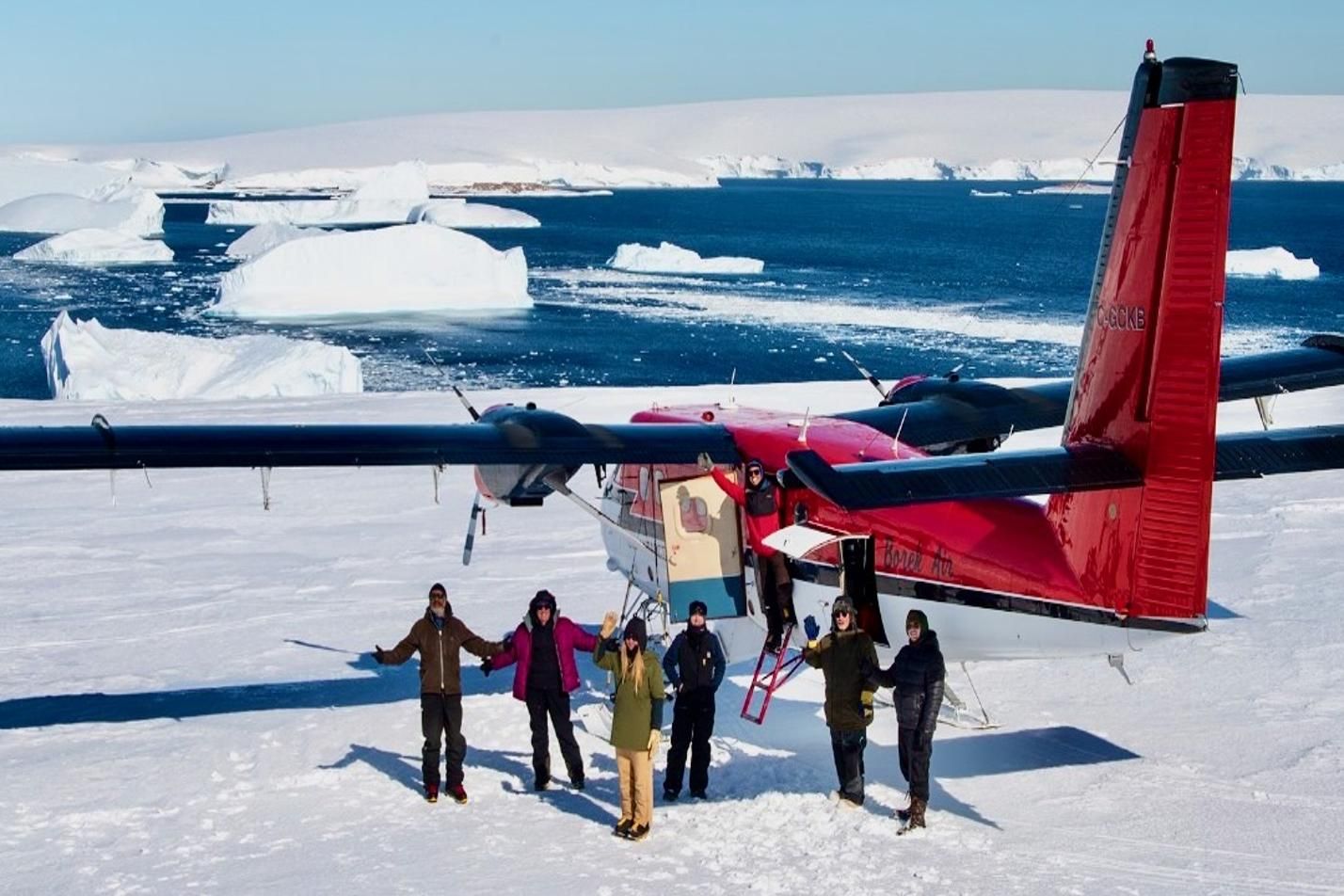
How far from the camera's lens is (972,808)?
9977 mm

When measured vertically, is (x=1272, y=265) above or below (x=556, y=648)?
above

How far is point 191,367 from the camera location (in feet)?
116

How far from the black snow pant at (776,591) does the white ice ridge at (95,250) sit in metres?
76.9

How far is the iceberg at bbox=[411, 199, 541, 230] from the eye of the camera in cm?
10456

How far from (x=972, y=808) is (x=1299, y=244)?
110 m

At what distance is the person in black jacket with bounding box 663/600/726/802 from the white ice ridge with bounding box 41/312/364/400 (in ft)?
84.0

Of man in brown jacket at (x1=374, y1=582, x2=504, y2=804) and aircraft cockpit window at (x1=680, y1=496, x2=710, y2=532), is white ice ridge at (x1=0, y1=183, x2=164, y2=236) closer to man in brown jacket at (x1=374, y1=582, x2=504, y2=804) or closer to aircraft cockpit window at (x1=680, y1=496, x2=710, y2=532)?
aircraft cockpit window at (x1=680, y1=496, x2=710, y2=532)

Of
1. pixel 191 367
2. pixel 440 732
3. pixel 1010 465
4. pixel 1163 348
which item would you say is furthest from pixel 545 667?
pixel 191 367

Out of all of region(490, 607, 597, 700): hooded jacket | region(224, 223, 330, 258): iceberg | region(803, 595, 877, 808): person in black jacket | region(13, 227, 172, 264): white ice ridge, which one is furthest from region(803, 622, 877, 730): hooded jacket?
region(13, 227, 172, 264): white ice ridge

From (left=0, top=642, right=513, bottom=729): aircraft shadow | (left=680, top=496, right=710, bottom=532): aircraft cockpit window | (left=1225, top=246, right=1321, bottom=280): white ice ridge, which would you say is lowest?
(left=0, top=642, right=513, bottom=729): aircraft shadow

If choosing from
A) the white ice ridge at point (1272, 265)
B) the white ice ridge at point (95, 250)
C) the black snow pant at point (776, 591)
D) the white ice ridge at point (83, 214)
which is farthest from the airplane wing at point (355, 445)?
the white ice ridge at point (83, 214)

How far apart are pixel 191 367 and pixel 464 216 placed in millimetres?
72938

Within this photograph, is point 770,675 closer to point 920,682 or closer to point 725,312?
point 920,682

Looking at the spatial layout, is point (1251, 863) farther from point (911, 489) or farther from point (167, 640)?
point (167, 640)
